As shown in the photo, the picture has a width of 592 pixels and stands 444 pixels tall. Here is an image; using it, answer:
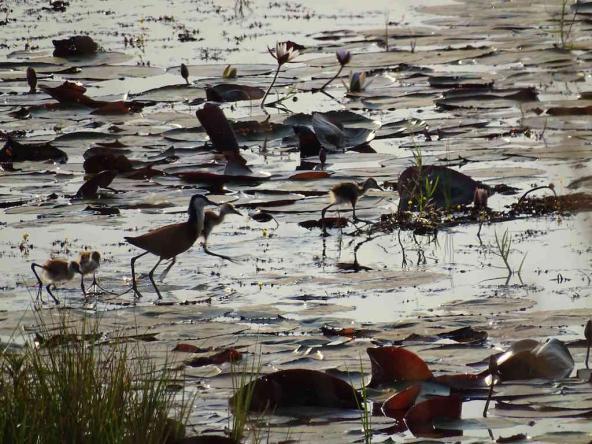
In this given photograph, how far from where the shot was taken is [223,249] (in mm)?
6863

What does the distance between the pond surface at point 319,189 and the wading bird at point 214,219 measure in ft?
0.31

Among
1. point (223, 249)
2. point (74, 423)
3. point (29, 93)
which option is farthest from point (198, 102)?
point (74, 423)

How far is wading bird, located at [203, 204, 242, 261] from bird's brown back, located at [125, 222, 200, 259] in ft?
0.84

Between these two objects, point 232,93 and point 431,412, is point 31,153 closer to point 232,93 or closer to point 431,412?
point 232,93

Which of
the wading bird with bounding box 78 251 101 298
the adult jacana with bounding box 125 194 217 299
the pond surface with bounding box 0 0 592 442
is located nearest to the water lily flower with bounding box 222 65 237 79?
the pond surface with bounding box 0 0 592 442

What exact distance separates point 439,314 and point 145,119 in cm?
483

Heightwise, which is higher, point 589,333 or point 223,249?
point 589,333

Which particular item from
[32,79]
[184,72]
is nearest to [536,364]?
[184,72]

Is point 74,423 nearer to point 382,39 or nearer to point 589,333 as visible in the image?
point 589,333

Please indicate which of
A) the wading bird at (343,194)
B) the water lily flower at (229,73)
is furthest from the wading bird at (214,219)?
the water lily flower at (229,73)

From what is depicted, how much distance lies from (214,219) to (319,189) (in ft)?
3.46

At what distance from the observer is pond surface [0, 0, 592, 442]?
17.1 ft

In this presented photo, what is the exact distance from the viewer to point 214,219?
693 centimetres

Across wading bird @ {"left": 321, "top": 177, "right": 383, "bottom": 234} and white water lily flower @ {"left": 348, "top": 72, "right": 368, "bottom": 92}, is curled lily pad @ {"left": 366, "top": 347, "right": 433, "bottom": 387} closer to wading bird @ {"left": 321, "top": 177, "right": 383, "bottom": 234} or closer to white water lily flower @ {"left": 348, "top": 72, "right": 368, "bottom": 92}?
wading bird @ {"left": 321, "top": 177, "right": 383, "bottom": 234}
